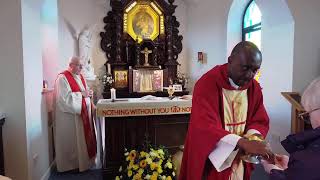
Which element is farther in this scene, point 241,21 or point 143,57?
point 143,57

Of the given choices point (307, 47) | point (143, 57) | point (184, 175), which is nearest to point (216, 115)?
point (184, 175)

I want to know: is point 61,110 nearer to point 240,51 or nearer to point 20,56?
point 20,56

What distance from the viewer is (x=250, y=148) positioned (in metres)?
1.57

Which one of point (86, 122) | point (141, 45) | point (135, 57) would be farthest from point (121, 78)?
point (86, 122)

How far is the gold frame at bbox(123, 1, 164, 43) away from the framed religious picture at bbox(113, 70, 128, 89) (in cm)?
89

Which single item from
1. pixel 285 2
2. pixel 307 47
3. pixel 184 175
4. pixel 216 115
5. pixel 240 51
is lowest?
pixel 184 175

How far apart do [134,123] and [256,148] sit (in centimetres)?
304

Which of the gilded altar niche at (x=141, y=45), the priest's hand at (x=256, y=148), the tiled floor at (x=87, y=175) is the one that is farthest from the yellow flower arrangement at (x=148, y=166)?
the gilded altar niche at (x=141, y=45)

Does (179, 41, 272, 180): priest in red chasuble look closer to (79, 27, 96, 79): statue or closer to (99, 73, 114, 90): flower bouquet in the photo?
(79, 27, 96, 79): statue

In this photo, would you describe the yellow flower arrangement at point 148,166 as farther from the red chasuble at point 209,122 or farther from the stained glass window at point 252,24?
the stained glass window at point 252,24

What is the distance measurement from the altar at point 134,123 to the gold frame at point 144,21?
3.13 metres

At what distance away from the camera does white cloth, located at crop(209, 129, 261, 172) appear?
168 cm

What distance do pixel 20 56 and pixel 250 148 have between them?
2652 mm

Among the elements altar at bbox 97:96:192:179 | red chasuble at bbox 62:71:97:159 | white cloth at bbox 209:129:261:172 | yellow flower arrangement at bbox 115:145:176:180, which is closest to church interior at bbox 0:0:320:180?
altar at bbox 97:96:192:179
